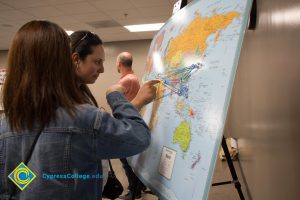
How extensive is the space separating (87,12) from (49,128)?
3854 millimetres

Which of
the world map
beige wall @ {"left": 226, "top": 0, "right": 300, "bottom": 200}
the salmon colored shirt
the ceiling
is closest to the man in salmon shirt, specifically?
the salmon colored shirt

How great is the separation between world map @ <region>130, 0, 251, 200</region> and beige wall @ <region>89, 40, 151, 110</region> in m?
5.33

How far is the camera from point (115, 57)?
652cm

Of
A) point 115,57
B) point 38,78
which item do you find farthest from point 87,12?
point 38,78

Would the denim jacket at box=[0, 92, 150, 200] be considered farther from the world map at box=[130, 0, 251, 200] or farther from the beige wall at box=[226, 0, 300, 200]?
the beige wall at box=[226, 0, 300, 200]

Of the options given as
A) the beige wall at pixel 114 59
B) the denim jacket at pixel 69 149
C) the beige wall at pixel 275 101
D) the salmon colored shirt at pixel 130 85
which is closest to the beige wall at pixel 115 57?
the beige wall at pixel 114 59

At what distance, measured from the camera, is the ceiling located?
380cm

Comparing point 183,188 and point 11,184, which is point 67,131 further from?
point 183,188

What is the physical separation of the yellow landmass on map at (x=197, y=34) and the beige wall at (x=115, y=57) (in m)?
5.34

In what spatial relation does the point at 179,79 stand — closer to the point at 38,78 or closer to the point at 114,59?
the point at 38,78

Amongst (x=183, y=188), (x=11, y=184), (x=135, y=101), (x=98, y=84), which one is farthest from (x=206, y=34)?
(x=98, y=84)

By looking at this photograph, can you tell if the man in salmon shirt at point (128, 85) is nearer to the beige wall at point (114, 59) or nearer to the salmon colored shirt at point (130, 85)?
the salmon colored shirt at point (130, 85)

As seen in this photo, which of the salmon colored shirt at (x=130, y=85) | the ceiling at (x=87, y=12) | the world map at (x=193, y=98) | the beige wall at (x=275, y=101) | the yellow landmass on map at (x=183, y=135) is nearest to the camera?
the world map at (x=193, y=98)

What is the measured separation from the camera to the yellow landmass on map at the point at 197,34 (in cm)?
79
